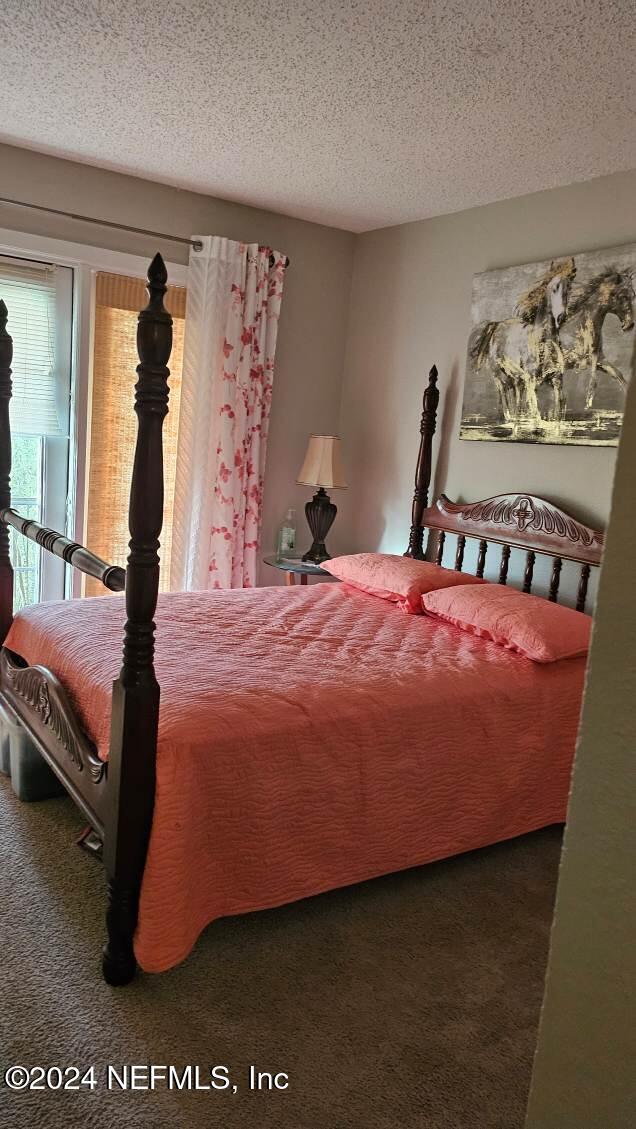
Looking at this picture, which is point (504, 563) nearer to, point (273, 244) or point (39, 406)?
point (273, 244)

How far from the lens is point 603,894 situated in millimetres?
661

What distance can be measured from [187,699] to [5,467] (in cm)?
128

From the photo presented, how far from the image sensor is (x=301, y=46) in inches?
91.0

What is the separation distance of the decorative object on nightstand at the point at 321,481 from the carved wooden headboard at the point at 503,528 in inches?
18.8

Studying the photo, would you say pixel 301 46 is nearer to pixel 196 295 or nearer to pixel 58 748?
pixel 196 295

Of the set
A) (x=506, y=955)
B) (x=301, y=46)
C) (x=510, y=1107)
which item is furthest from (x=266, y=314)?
(x=510, y=1107)

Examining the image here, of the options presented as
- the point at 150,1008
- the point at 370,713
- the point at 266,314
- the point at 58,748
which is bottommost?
the point at 150,1008

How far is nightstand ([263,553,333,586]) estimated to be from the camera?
405cm

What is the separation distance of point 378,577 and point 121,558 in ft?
4.76

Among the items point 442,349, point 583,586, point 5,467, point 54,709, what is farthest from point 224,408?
point 54,709

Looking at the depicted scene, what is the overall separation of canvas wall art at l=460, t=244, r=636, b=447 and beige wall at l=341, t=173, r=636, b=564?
0.08m

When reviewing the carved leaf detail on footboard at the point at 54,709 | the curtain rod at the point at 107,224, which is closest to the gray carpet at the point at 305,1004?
the carved leaf detail on footboard at the point at 54,709

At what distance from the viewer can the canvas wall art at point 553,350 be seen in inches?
123

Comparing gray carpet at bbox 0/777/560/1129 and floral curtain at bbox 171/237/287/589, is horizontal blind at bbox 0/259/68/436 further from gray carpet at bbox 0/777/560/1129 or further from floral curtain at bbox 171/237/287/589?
gray carpet at bbox 0/777/560/1129
